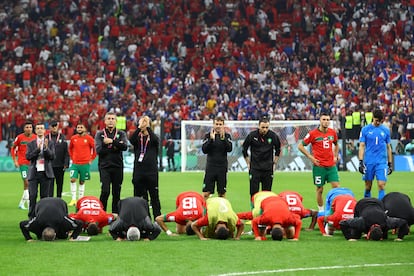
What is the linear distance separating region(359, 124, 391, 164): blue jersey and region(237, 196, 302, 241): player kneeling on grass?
14.5ft

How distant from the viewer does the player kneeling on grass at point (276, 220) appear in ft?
43.0

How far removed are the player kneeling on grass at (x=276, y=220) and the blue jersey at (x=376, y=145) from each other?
4.41 metres

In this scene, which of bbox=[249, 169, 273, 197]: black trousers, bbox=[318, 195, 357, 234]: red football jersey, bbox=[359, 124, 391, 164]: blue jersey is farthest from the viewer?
bbox=[359, 124, 391, 164]: blue jersey

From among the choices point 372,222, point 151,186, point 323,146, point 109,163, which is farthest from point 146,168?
point 372,222

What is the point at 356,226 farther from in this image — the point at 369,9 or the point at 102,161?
the point at 369,9

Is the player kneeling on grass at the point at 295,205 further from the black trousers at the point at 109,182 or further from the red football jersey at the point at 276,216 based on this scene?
the black trousers at the point at 109,182

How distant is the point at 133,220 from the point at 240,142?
24021 mm

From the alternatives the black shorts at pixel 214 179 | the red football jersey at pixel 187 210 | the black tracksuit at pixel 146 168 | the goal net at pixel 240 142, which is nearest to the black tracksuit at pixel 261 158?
the black shorts at pixel 214 179

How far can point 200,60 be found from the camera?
153ft

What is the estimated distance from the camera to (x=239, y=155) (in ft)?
121

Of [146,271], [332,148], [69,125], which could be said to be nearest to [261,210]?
[146,271]

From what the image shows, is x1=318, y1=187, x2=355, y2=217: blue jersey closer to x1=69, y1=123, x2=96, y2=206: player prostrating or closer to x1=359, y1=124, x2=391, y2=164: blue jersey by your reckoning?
x1=359, y1=124, x2=391, y2=164: blue jersey

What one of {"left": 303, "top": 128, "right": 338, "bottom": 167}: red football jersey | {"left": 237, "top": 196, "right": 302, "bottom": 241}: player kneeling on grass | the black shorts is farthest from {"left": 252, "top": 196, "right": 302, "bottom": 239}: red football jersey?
{"left": 303, "top": 128, "right": 338, "bottom": 167}: red football jersey

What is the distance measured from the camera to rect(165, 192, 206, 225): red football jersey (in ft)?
46.3
